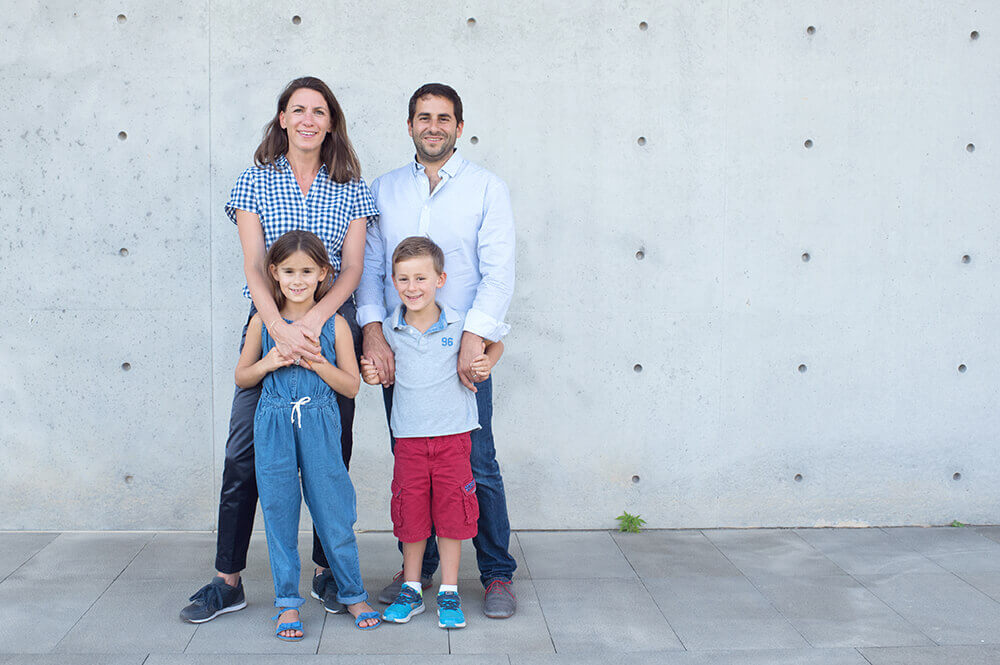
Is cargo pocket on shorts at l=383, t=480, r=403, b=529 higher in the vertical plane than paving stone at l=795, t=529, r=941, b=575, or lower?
higher

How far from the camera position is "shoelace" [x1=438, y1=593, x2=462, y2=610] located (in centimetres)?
258

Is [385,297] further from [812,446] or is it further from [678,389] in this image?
[812,446]

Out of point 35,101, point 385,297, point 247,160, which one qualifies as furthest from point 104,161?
point 385,297

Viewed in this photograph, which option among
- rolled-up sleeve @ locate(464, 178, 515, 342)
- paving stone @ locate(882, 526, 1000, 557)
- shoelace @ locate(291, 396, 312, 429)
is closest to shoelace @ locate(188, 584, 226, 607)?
shoelace @ locate(291, 396, 312, 429)

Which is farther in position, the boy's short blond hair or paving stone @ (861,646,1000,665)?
the boy's short blond hair

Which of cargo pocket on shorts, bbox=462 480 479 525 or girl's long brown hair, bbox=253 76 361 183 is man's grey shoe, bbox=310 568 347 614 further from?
girl's long brown hair, bbox=253 76 361 183

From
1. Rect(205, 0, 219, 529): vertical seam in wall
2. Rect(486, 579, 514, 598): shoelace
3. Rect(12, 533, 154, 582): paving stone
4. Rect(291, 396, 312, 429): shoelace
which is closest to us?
Rect(291, 396, 312, 429): shoelace

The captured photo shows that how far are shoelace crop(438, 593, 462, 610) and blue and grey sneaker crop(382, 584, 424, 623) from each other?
84mm

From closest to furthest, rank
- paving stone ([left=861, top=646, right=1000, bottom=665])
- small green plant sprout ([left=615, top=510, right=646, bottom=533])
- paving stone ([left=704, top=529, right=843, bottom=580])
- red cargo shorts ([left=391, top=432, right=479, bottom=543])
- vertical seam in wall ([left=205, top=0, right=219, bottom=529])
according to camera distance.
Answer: paving stone ([left=861, top=646, right=1000, bottom=665]) < red cargo shorts ([left=391, top=432, right=479, bottom=543]) < paving stone ([left=704, top=529, right=843, bottom=580]) < vertical seam in wall ([left=205, top=0, right=219, bottom=529]) < small green plant sprout ([left=615, top=510, right=646, bottom=533])

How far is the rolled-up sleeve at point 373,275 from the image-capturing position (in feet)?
8.84

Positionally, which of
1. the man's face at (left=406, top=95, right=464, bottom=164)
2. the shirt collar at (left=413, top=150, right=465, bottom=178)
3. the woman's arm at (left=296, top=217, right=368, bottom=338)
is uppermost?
the man's face at (left=406, top=95, right=464, bottom=164)

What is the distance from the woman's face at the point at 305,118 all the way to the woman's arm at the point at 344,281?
26 cm

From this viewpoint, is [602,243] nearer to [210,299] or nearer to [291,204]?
[291,204]

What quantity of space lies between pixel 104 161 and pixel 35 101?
32 centimetres
